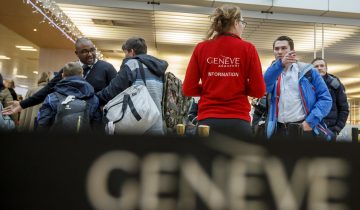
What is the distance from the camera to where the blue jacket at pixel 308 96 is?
2379 millimetres

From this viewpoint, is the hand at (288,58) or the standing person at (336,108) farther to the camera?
the standing person at (336,108)

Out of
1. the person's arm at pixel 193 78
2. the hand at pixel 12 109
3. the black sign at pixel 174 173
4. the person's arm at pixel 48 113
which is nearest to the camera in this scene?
the black sign at pixel 174 173

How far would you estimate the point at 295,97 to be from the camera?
8.11 feet

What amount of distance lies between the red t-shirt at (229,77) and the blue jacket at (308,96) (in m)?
0.34

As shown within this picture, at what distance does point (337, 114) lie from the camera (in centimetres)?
322

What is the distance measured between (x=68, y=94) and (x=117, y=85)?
31 cm

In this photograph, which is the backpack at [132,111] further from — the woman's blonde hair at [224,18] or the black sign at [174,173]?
the black sign at [174,173]

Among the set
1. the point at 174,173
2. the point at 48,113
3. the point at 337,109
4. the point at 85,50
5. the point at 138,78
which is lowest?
the point at 174,173

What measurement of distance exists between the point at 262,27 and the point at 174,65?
527cm

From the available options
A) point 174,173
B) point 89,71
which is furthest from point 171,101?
point 174,173

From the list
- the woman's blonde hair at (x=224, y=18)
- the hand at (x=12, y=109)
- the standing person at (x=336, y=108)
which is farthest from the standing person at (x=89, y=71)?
the standing person at (x=336, y=108)

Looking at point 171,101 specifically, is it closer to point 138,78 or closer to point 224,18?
point 138,78

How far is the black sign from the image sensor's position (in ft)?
1.41

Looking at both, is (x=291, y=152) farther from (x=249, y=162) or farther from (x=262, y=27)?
(x=262, y=27)
